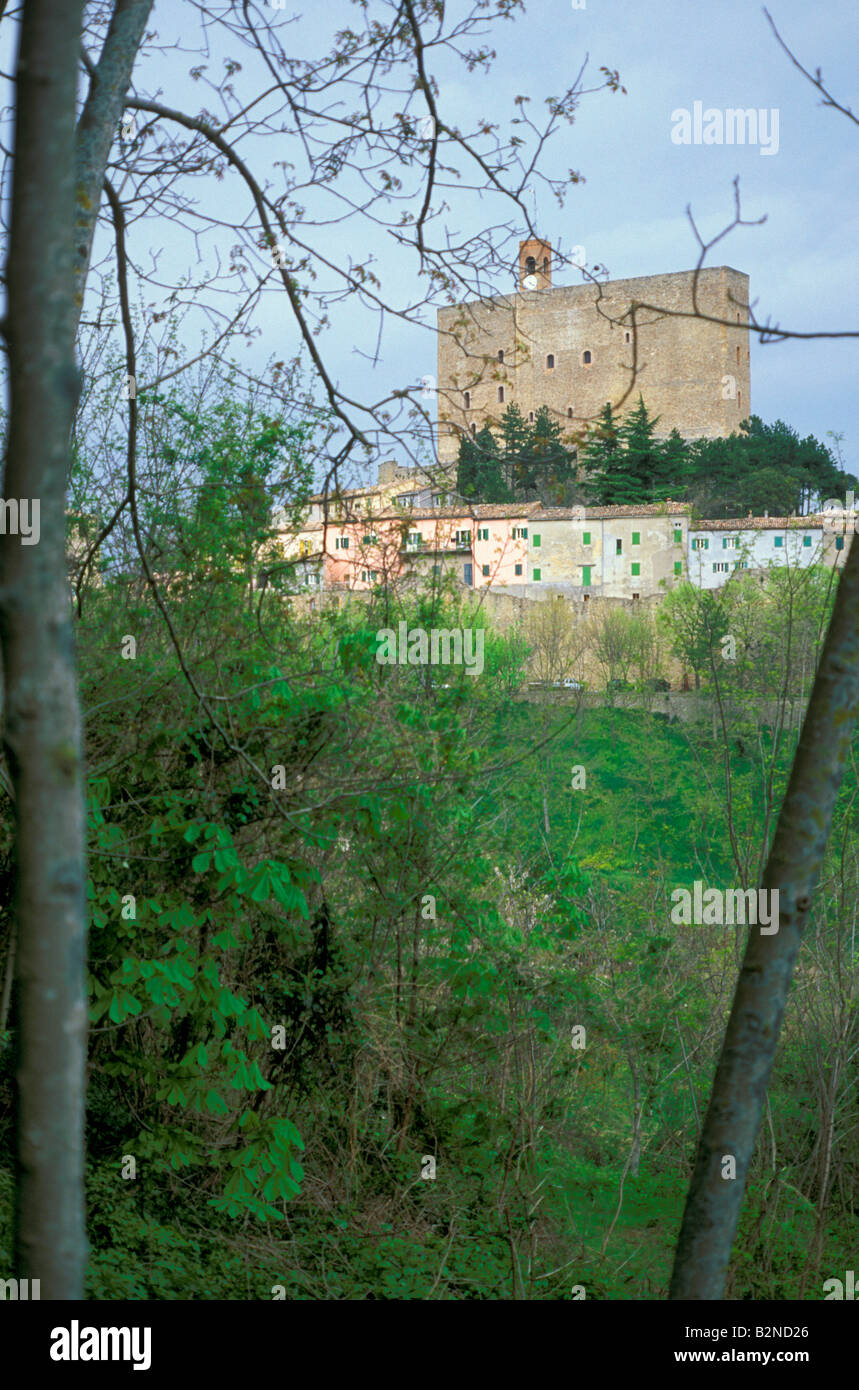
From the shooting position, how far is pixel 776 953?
2.27 metres

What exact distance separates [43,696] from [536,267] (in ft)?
12.4

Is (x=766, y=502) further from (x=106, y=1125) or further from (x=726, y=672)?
(x=106, y=1125)

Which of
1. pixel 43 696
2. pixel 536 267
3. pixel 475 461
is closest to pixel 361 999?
pixel 475 461

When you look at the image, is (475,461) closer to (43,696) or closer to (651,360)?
(43,696)

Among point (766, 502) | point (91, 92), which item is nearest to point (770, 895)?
point (91, 92)

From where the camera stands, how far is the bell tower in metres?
4.73

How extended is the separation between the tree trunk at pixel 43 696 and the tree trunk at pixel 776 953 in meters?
1.27

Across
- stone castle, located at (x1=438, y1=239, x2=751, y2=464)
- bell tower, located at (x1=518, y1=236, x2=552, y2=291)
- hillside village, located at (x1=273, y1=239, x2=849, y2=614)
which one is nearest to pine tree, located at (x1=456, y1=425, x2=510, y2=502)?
hillside village, located at (x1=273, y1=239, x2=849, y2=614)

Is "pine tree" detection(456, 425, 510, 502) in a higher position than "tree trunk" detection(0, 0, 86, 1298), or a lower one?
higher

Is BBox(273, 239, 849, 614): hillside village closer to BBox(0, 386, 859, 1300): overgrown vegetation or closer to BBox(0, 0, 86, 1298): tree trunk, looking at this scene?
BBox(0, 386, 859, 1300): overgrown vegetation

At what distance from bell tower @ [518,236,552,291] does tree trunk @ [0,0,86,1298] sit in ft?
11.1

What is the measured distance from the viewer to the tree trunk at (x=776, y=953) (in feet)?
7.33

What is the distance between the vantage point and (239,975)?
5.55m

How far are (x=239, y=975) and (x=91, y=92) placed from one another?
3.64 meters
